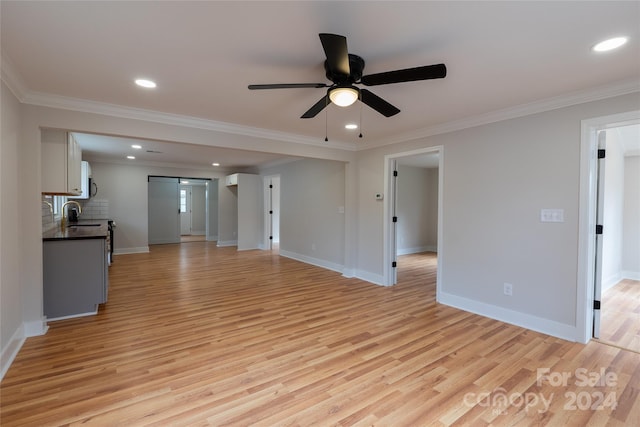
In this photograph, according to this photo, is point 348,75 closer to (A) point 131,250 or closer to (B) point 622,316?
(B) point 622,316

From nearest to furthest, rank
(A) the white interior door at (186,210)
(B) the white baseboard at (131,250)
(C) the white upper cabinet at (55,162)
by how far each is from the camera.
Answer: (C) the white upper cabinet at (55,162) → (B) the white baseboard at (131,250) → (A) the white interior door at (186,210)

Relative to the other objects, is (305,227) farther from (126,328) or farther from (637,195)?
(637,195)

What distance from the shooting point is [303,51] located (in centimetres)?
206

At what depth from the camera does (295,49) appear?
80.3 inches

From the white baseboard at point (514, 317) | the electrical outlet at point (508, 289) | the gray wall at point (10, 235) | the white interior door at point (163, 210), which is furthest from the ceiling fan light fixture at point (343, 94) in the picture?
the white interior door at point (163, 210)

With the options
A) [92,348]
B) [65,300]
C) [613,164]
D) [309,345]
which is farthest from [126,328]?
[613,164]

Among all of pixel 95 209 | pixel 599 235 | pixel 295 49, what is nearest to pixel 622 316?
pixel 599 235

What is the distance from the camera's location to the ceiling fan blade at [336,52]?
1.54 meters

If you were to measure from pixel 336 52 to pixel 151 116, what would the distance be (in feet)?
8.91

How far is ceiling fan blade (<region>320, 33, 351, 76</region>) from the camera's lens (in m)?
1.54

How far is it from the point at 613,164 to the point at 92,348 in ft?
23.1

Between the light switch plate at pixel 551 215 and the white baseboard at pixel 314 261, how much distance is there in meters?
3.47

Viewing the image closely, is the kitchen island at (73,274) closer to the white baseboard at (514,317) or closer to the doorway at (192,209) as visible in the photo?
the white baseboard at (514,317)

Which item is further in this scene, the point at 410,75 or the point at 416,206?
the point at 416,206
